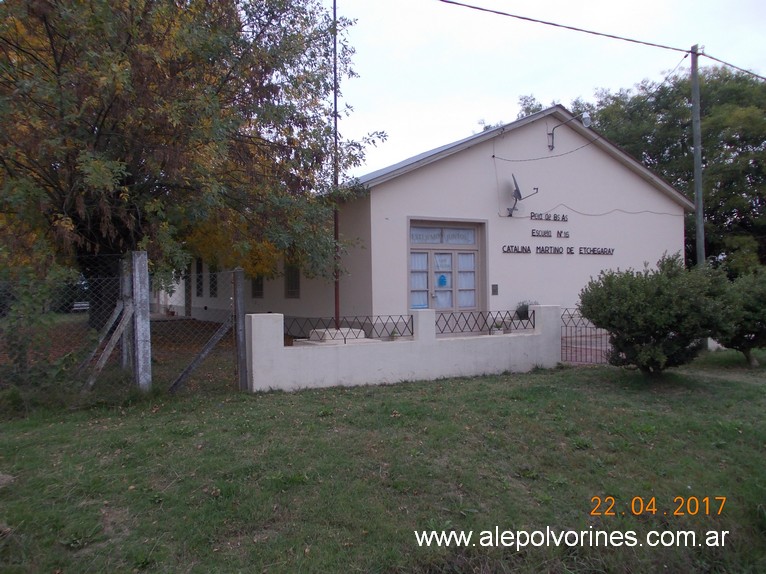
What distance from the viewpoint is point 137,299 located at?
745cm

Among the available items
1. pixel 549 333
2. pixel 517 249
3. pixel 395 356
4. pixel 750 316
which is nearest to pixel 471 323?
pixel 517 249

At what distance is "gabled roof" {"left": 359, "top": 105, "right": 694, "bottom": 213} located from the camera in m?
13.5

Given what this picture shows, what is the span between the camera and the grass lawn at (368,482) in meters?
4.22

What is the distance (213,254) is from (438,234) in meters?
5.55

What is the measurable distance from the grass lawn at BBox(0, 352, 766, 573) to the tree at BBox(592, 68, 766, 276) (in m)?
16.4

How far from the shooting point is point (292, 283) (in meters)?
17.1

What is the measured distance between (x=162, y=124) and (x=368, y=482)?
5933 mm

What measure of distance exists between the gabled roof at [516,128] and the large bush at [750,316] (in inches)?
265

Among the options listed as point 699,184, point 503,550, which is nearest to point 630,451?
point 503,550

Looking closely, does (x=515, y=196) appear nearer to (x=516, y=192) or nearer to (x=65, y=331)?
(x=516, y=192)

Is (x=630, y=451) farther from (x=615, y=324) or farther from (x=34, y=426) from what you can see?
(x=34, y=426)

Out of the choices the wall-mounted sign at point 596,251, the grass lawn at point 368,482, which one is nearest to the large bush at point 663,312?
the grass lawn at point 368,482

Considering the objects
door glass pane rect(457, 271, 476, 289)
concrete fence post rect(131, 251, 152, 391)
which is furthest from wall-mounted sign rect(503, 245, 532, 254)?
concrete fence post rect(131, 251, 152, 391)

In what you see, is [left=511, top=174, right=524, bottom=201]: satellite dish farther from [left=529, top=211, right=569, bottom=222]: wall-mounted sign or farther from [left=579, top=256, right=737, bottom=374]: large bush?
[left=579, top=256, right=737, bottom=374]: large bush
